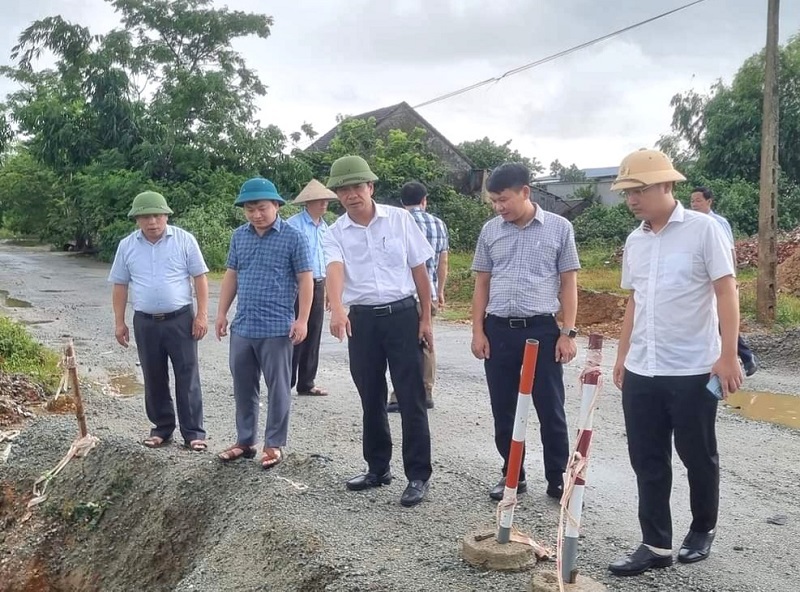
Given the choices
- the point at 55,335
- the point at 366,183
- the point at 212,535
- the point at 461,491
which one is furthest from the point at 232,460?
the point at 55,335

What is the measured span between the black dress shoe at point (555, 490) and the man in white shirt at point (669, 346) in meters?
0.85

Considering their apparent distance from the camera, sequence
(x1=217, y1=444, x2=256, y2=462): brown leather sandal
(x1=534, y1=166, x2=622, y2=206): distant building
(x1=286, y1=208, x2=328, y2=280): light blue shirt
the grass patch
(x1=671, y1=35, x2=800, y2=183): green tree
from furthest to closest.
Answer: (x1=534, y1=166, x2=622, y2=206): distant building
(x1=671, y1=35, x2=800, y2=183): green tree
the grass patch
(x1=286, y1=208, x2=328, y2=280): light blue shirt
(x1=217, y1=444, x2=256, y2=462): brown leather sandal

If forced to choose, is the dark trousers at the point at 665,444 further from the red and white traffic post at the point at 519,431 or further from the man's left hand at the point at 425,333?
the man's left hand at the point at 425,333

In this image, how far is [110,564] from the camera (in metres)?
4.93

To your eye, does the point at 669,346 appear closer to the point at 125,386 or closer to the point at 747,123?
the point at 125,386

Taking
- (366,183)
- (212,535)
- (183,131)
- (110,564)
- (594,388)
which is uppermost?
(183,131)

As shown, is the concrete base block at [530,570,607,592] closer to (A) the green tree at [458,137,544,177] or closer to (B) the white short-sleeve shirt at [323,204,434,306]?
(B) the white short-sleeve shirt at [323,204,434,306]

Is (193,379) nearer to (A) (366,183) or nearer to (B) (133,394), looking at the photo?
(A) (366,183)

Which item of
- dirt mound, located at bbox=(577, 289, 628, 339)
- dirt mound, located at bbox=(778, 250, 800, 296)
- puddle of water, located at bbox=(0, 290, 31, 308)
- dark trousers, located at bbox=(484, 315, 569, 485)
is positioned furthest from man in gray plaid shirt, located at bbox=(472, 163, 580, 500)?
puddle of water, located at bbox=(0, 290, 31, 308)

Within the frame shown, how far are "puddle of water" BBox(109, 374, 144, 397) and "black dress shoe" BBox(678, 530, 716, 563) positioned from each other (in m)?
6.03

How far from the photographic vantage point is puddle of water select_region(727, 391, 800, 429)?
725cm

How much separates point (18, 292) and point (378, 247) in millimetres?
16354

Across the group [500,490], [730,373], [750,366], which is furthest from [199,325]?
[750,366]

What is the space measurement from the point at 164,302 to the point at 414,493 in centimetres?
228
